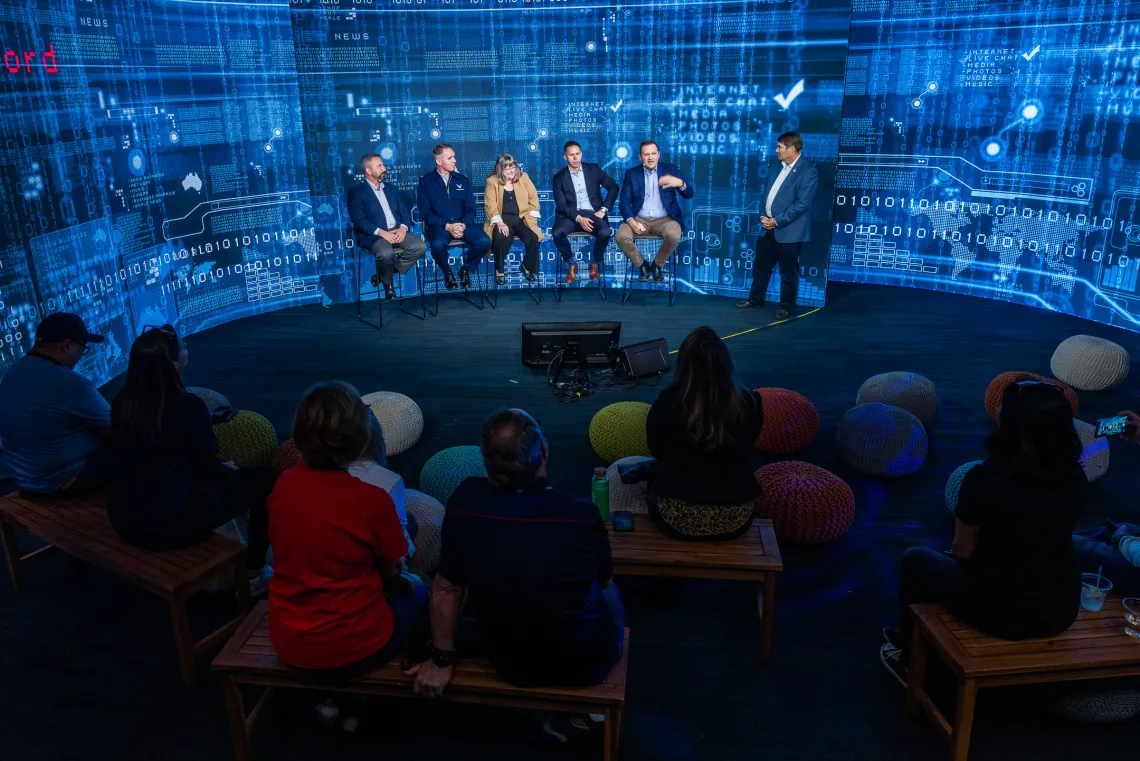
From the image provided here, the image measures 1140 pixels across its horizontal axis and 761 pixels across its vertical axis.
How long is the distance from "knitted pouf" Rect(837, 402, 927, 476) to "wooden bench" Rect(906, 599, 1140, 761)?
1755 millimetres

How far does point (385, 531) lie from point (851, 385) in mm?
4294

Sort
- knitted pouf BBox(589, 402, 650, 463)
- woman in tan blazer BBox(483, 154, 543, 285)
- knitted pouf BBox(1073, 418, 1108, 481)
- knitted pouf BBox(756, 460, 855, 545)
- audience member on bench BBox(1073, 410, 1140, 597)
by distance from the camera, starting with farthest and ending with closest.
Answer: woman in tan blazer BBox(483, 154, 543, 285)
knitted pouf BBox(589, 402, 650, 463)
knitted pouf BBox(1073, 418, 1108, 481)
knitted pouf BBox(756, 460, 855, 545)
audience member on bench BBox(1073, 410, 1140, 597)

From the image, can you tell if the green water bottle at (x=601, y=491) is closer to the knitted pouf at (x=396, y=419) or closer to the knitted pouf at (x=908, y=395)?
the knitted pouf at (x=396, y=419)

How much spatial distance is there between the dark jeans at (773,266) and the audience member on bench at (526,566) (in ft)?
18.8

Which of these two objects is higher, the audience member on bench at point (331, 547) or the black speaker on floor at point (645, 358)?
the audience member on bench at point (331, 547)

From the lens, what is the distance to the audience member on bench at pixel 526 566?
7.29ft

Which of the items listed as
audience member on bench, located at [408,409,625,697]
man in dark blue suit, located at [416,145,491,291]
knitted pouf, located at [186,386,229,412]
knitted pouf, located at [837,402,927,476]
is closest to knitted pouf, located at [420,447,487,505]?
knitted pouf, located at [186,386,229,412]

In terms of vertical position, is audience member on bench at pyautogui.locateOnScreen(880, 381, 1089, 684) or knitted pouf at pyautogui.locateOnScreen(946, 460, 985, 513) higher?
audience member on bench at pyautogui.locateOnScreen(880, 381, 1089, 684)

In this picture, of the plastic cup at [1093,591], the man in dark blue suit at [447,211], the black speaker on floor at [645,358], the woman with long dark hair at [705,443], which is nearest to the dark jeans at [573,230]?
the man in dark blue suit at [447,211]

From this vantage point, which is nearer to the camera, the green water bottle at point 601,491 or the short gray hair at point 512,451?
the short gray hair at point 512,451

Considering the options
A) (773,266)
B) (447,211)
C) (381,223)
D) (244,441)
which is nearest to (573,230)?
(447,211)

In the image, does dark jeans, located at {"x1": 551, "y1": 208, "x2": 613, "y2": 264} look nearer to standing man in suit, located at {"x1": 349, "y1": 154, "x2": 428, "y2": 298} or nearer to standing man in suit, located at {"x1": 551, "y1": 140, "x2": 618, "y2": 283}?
standing man in suit, located at {"x1": 551, "y1": 140, "x2": 618, "y2": 283}

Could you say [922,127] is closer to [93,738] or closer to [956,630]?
[956,630]

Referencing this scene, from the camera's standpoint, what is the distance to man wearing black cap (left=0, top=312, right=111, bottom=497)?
340cm
